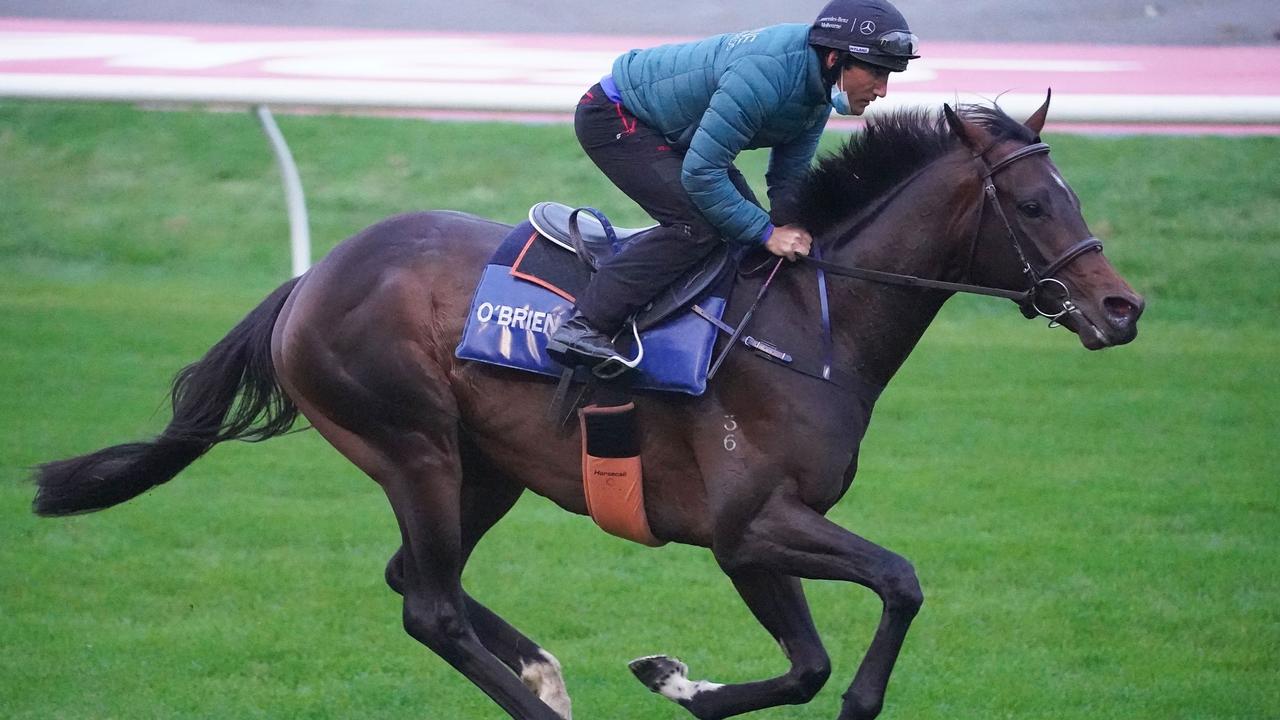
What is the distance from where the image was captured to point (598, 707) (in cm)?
475

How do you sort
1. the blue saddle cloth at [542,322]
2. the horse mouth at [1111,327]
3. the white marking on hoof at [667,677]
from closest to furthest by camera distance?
1. the horse mouth at [1111,327]
2. the blue saddle cloth at [542,322]
3. the white marking on hoof at [667,677]

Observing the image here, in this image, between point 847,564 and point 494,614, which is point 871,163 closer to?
point 847,564

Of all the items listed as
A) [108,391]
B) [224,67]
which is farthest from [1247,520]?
[224,67]

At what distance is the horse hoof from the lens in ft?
14.2

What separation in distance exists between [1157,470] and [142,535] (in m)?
4.43

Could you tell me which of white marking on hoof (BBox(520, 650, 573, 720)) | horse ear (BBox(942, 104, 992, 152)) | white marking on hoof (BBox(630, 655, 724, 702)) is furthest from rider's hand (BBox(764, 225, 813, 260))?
white marking on hoof (BBox(520, 650, 573, 720))

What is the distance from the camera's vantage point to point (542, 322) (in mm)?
4160

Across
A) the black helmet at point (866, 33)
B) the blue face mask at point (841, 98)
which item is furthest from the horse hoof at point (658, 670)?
the black helmet at point (866, 33)

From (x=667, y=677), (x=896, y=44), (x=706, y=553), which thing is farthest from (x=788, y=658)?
(x=706, y=553)

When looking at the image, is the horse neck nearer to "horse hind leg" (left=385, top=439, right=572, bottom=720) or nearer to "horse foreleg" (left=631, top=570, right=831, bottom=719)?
"horse foreleg" (left=631, top=570, right=831, bottom=719)

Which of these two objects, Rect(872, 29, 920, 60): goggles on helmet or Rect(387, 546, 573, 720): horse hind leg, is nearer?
Rect(872, 29, 920, 60): goggles on helmet

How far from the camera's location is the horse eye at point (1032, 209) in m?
3.78

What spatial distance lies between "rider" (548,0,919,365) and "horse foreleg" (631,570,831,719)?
0.77 meters

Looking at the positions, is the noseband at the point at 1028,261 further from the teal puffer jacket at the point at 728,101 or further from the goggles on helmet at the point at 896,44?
the teal puffer jacket at the point at 728,101
